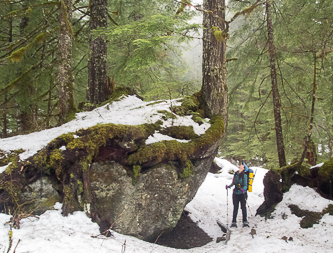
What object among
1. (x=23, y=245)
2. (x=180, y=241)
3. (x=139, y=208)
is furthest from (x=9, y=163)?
(x=180, y=241)

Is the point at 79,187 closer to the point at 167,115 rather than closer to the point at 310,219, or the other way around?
the point at 167,115

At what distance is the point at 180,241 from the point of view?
5.50 metres

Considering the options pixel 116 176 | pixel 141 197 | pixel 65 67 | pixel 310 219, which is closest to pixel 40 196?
pixel 116 176

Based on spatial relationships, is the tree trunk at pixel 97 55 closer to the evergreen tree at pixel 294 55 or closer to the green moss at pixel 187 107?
the green moss at pixel 187 107

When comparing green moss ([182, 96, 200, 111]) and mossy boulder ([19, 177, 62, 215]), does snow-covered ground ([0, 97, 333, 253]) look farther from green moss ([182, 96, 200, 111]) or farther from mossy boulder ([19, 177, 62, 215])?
green moss ([182, 96, 200, 111])

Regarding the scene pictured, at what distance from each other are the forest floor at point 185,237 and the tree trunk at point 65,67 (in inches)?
176

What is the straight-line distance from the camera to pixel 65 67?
5801mm

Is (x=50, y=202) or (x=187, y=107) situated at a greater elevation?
(x=187, y=107)

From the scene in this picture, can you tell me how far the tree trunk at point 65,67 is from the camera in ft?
18.5

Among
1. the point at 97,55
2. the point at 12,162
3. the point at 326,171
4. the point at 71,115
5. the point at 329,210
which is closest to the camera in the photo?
the point at 12,162

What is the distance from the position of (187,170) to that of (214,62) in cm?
361

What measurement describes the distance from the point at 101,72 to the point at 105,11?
207 centimetres

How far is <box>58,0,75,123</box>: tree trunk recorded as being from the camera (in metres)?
5.64

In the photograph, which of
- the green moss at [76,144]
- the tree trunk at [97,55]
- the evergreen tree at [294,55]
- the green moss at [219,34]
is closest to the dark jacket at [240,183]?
the evergreen tree at [294,55]
